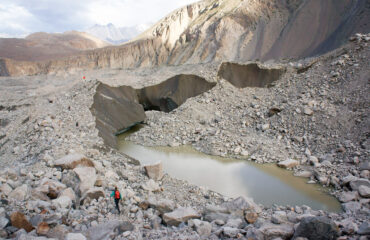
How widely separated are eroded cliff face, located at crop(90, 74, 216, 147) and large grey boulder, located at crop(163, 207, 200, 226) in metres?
5.90

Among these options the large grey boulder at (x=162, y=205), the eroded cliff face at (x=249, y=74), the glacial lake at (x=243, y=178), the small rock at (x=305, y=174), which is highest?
the eroded cliff face at (x=249, y=74)

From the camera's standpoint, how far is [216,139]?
10.3m

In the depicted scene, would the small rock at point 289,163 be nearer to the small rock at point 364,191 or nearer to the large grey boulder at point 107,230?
the small rock at point 364,191

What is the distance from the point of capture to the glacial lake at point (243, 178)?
6.55m

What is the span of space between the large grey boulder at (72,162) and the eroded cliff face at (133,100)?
3.33 metres

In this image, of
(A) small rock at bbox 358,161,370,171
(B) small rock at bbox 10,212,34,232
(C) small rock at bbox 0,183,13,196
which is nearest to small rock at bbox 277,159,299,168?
(A) small rock at bbox 358,161,370,171

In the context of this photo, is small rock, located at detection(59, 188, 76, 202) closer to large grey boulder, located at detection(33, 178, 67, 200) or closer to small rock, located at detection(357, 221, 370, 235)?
large grey boulder, located at detection(33, 178, 67, 200)

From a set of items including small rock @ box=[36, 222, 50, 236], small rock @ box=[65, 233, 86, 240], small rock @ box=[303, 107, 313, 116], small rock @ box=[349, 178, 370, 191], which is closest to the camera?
small rock @ box=[65, 233, 86, 240]

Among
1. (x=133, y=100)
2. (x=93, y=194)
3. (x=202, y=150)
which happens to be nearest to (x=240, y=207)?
(x=93, y=194)

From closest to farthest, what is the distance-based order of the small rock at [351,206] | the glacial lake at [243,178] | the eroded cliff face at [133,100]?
1. the small rock at [351,206]
2. the glacial lake at [243,178]
3. the eroded cliff face at [133,100]

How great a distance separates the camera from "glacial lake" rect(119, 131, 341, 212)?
21.5ft

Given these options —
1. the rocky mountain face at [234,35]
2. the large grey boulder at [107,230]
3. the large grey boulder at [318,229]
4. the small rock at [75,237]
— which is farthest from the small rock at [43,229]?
the rocky mountain face at [234,35]

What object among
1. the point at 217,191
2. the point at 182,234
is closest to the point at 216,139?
the point at 217,191

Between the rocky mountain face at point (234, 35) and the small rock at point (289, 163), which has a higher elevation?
the rocky mountain face at point (234, 35)
